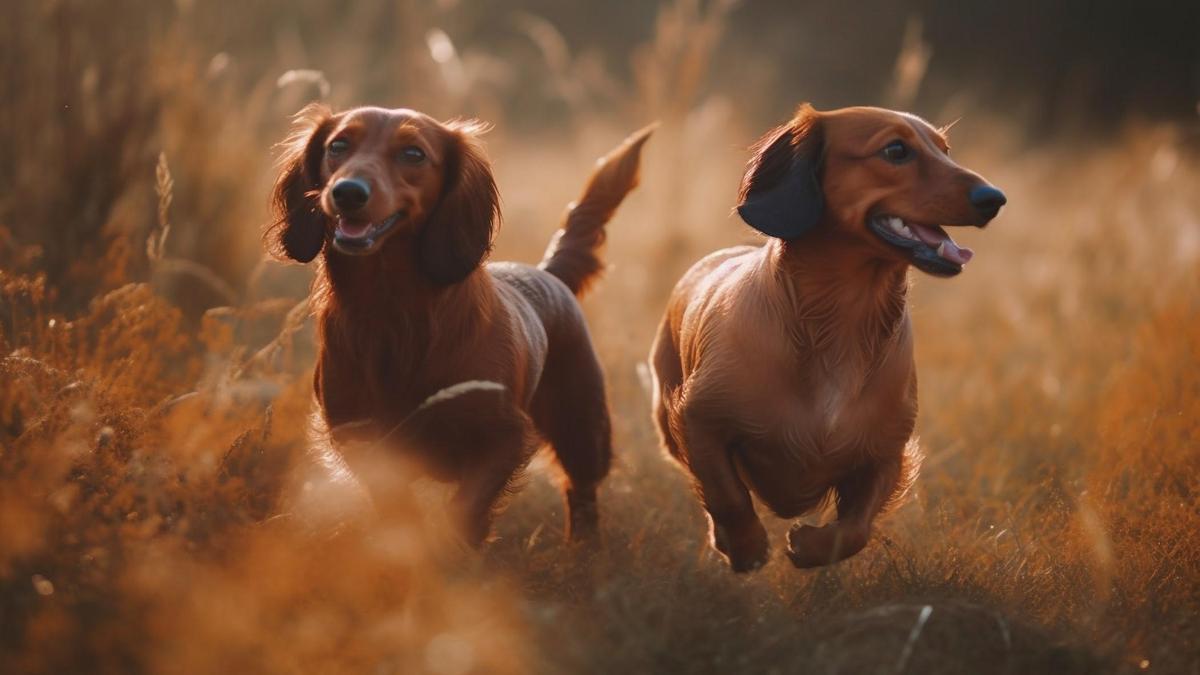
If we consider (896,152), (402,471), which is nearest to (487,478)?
(402,471)

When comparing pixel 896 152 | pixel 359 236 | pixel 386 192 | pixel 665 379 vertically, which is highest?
pixel 896 152

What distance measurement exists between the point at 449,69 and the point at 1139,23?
1363 centimetres

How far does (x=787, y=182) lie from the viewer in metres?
A: 3.31

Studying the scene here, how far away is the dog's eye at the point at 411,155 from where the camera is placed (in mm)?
3406

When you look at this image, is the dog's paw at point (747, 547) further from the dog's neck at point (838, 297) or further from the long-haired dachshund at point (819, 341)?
the dog's neck at point (838, 297)

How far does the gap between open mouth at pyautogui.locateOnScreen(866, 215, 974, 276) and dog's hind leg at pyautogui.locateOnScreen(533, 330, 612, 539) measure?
4.39 ft

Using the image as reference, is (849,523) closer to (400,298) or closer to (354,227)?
(400,298)

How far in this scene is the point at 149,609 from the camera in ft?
8.37

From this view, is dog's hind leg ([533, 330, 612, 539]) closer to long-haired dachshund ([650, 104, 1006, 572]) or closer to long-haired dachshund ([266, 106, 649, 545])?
long-haired dachshund ([266, 106, 649, 545])

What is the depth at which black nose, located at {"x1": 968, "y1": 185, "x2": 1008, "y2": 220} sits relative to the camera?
3.04 metres

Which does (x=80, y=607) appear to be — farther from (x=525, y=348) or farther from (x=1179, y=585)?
(x=1179, y=585)

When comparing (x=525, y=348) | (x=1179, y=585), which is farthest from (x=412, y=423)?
(x=1179, y=585)

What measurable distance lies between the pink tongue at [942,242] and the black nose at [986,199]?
11 cm

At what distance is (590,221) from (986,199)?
182 cm
